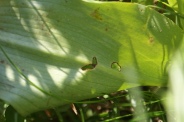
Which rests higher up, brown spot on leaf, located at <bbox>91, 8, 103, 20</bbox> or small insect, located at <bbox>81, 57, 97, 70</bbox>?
brown spot on leaf, located at <bbox>91, 8, 103, 20</bbox>

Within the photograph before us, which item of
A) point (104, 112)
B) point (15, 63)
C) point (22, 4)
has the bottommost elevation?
point (104, 112)

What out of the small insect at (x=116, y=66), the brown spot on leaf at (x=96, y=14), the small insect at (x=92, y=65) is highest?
the brown spot on leaf at (x=96, y=14)

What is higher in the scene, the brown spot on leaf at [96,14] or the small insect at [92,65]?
the brown spot on leaf at [96,14]

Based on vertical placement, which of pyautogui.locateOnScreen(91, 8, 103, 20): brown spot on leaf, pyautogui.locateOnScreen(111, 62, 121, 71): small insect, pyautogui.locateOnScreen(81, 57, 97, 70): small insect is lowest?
pyautogui.locateOnScreen(111, 62, 121, 71): small insect

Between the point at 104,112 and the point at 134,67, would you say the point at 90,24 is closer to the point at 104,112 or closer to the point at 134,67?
the point at 134,67

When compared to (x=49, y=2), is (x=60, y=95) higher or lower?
lower

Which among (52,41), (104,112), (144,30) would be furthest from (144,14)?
(104,112)

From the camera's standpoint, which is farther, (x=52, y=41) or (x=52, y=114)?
(x=52, y=114)
